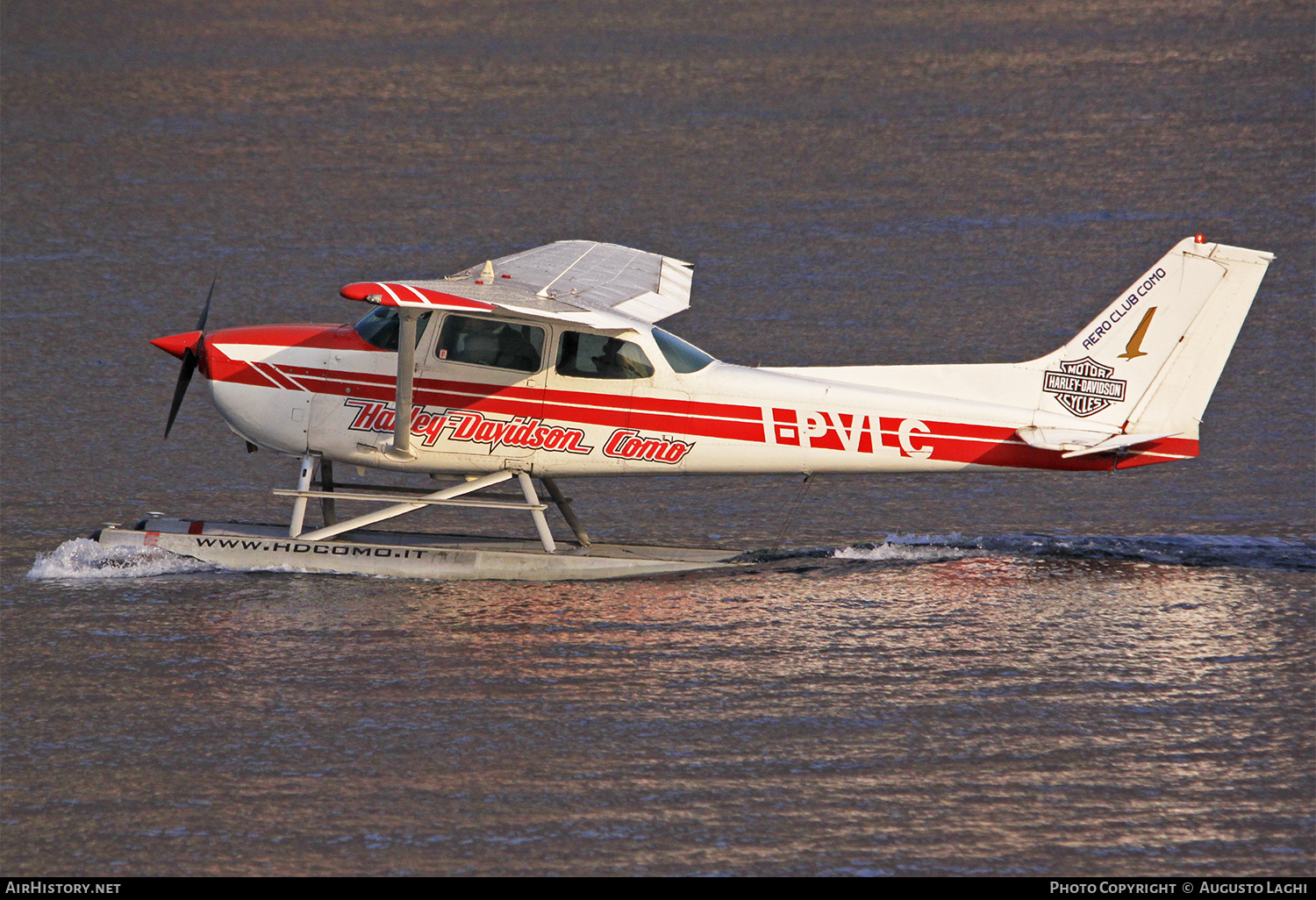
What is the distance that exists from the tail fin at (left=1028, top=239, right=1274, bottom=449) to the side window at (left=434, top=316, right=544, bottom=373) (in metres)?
4.31

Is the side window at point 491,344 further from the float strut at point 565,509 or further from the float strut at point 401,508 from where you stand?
the float strut at point 565,509

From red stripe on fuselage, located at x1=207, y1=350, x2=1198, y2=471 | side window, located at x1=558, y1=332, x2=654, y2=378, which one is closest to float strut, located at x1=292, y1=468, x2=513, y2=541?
red stripe on fuselage, located at x1=207, y1=350, x2=1198, y2=471

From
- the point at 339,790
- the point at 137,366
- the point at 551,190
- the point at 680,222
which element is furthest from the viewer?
the point at 551,190

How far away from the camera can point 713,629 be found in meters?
12.1

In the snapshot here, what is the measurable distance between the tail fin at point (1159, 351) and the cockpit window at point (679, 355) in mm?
2876

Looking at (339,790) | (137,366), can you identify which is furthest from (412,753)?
(137,366)

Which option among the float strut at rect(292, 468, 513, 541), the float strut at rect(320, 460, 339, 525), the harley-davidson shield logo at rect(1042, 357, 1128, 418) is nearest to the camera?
the harley-davidson shield logo at rect(1042, 357, 1128, 418)

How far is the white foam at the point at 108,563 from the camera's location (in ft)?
43.7

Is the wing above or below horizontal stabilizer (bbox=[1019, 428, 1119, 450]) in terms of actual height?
above

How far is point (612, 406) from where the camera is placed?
13328 millimetres

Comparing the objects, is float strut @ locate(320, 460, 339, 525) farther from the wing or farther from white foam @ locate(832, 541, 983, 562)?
white foam @ locate(832, 541, 983, 562)

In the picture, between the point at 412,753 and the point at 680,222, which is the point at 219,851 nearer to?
the point at 412,753

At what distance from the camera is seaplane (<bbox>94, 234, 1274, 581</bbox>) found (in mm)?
12828
